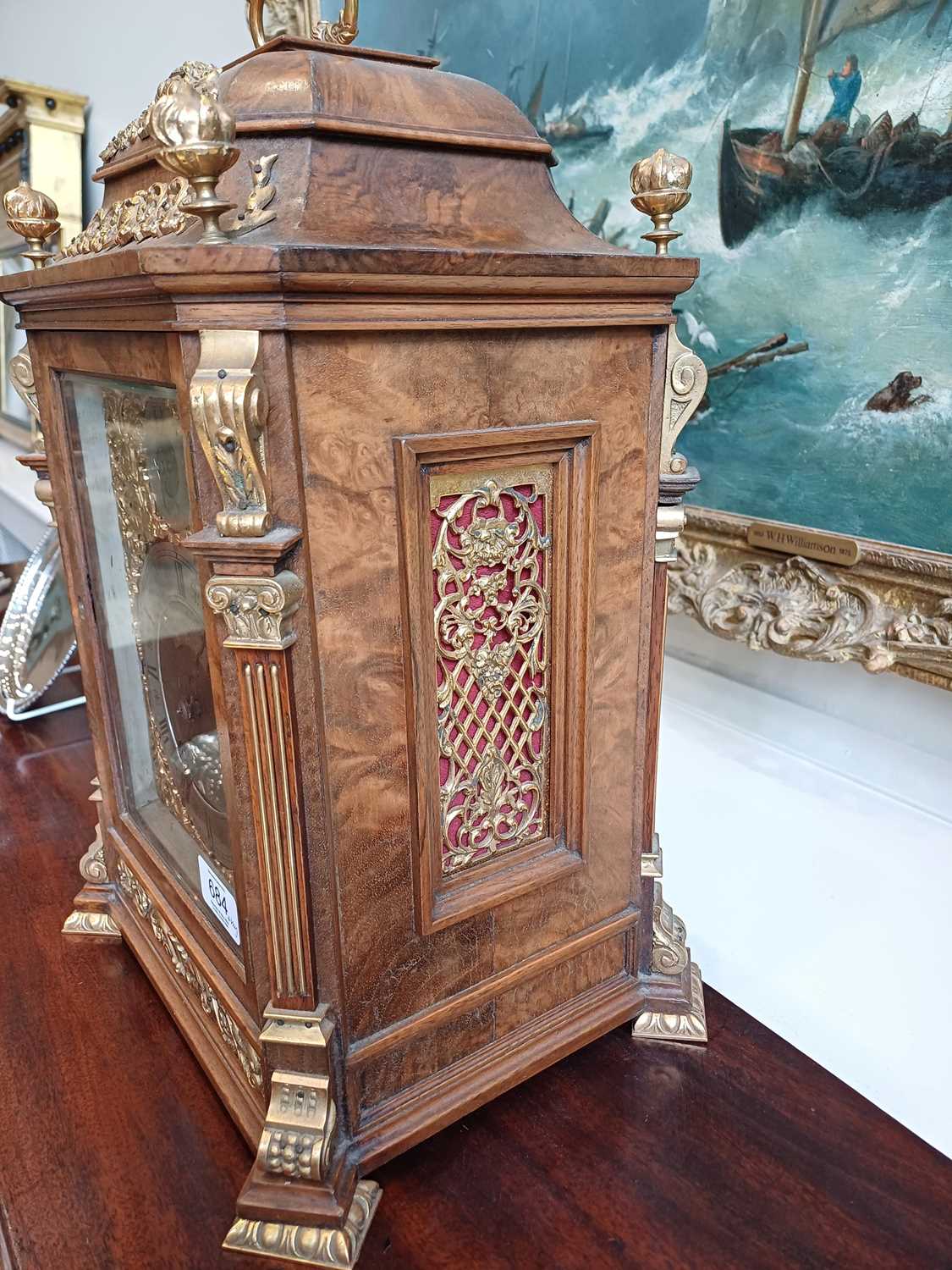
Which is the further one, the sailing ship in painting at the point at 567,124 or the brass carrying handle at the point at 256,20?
the sailing ship in painting at the point at 567,124

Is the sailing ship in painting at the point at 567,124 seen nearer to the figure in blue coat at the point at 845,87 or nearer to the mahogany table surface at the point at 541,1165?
the figure in blue coat at the point at 845,87

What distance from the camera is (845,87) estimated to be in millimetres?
879

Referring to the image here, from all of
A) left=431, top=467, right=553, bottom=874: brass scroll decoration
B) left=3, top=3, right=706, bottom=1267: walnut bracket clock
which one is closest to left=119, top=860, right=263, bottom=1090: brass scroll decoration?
left=3, top=3, right=706, bottom=1267: walnut bracket clock

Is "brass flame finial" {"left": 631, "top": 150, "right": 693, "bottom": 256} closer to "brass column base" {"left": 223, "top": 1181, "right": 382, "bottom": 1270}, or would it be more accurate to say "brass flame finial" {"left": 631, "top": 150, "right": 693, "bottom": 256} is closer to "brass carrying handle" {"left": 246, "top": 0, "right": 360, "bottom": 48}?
"brass carrying handle" {"left": 246, "top": 0, "right": 360, "bottom": 48}

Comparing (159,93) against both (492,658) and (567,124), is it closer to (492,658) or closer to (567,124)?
(492,658)

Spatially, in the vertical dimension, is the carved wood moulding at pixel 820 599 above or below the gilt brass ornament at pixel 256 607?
below

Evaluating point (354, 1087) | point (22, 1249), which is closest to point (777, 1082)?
point (354, 1087)

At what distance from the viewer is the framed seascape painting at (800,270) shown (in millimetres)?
857

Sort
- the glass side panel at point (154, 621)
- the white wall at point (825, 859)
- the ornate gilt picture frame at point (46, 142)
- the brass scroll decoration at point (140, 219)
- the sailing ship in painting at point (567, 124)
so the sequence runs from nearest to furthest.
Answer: the brass scroll decoration at point (140, 219), the glass side panel at point (154, 621), the white wall at point (825, 859), the sailing ship in painting at point (567, 124), the ornate gilt picture frame at point (46, 142)

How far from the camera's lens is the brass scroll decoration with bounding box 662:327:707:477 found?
2.38 feet

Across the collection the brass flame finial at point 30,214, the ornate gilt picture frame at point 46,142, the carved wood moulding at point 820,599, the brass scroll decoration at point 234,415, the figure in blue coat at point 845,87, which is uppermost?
the ornate gilt picture frame at point 46,142

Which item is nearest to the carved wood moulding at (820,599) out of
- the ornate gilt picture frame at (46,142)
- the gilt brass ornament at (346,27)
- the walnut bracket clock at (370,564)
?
the walnut bracket clock at (370,564)

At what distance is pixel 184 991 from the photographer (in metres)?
0.87

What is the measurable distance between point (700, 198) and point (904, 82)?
25 centimetres
